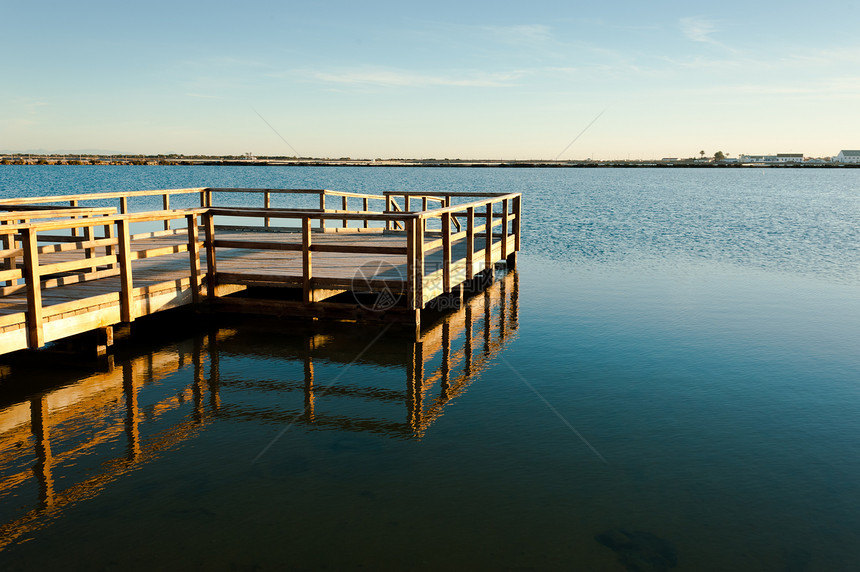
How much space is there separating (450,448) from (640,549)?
2.38m

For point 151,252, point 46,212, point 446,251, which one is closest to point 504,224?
point 446,251

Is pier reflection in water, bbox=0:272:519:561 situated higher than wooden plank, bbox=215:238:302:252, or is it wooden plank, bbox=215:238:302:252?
wooden plank, bbox=215:238:302:252

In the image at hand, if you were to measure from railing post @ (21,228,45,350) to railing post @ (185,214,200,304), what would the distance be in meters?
2.96

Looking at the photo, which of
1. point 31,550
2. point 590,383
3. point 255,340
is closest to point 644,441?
point 590,383

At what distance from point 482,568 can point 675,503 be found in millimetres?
2058

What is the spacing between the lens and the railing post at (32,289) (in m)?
8.30

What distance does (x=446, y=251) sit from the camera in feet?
40.9

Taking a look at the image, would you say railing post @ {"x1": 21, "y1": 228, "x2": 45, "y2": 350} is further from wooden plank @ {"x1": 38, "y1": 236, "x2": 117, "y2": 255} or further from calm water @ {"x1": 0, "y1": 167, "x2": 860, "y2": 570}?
wooden plank @ {"x1": 38, "y1": 236, "x2": 117, "y2": 255}

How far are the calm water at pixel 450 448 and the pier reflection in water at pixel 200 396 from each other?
0.04 m

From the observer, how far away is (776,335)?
12.2 m

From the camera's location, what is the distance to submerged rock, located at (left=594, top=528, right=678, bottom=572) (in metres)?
5.21

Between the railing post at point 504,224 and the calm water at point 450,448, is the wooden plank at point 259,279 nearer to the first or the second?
the calm water at point 450,448

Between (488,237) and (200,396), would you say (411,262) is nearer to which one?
(200,396)

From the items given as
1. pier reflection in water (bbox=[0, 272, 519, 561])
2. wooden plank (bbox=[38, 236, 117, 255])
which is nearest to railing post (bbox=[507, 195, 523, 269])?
pier reflection in water (bbox=[0, 272, 519, 561])
